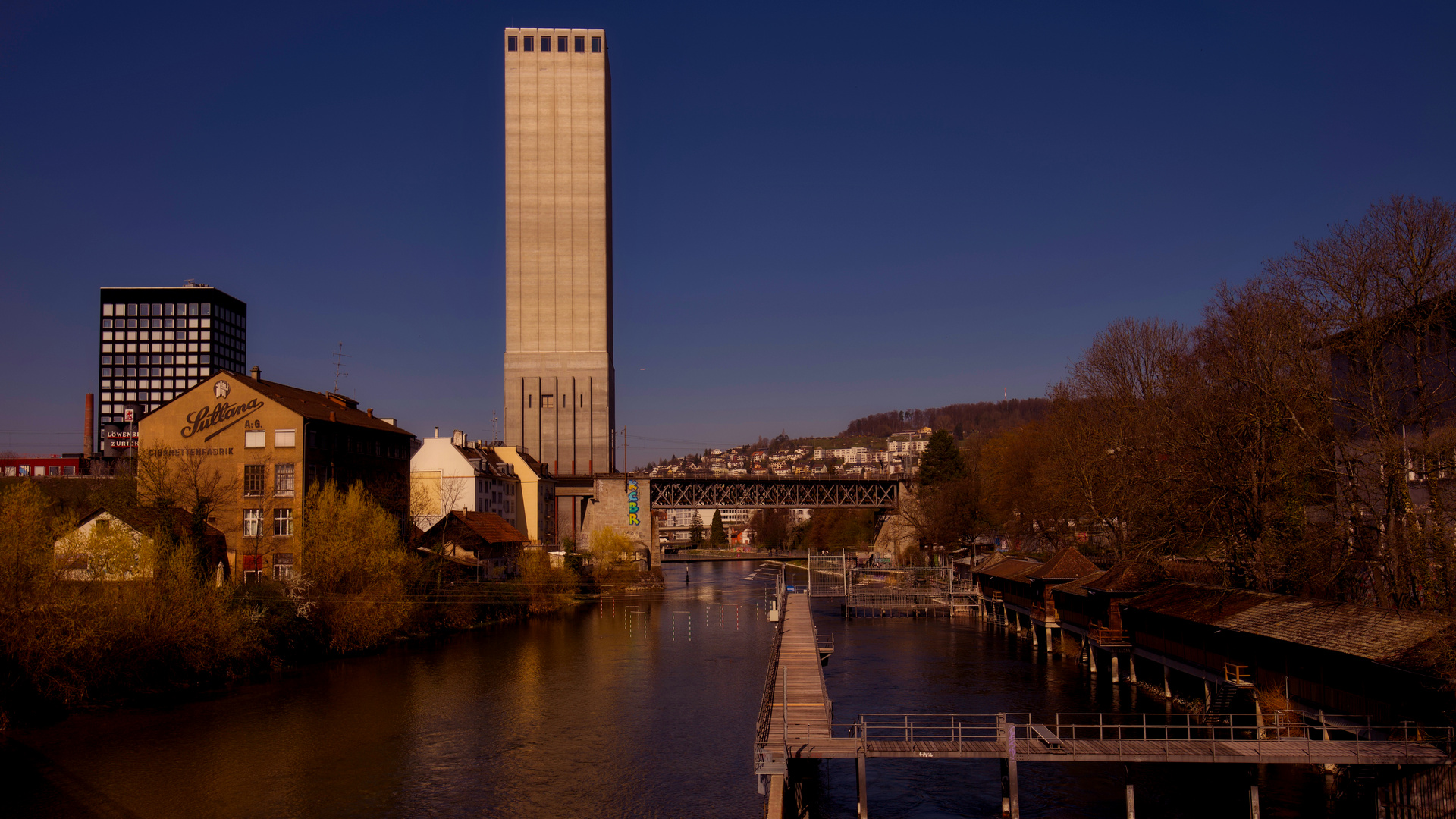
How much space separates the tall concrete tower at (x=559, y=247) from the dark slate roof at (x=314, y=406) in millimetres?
48808

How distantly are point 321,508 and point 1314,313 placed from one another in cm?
4555

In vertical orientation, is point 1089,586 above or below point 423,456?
below

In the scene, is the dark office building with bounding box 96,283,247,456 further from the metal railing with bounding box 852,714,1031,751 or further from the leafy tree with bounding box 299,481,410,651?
the metal railing with bounding box 852,714,1031,751

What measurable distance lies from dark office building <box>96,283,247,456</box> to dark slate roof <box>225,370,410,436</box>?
10140 cm

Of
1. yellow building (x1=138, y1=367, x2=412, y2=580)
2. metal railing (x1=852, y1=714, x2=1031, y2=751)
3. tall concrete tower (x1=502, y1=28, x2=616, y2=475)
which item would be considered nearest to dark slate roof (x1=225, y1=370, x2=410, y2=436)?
yellow building (x1=138, y1=367, x2=412, y2=580)

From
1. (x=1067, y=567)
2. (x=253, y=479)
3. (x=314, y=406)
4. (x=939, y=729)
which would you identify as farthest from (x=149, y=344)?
(x=939, y=729)

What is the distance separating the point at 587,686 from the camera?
42344mm

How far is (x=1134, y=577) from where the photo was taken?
4300 cm

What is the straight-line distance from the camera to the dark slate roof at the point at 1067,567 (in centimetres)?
5444

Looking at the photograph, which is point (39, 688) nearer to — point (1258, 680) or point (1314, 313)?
point (1258, 680)

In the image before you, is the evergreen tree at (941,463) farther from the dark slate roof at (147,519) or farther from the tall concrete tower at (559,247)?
the dark slate roof at (147,519)

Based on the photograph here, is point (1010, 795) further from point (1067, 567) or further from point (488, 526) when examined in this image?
point (488, 526)

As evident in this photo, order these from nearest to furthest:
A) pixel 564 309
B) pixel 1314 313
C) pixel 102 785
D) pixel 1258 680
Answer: pixel 102 785 < pixel 1258 680 < pixel 1314 313 < pixel 564 309

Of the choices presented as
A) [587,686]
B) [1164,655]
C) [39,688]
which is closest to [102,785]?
[39,688]
